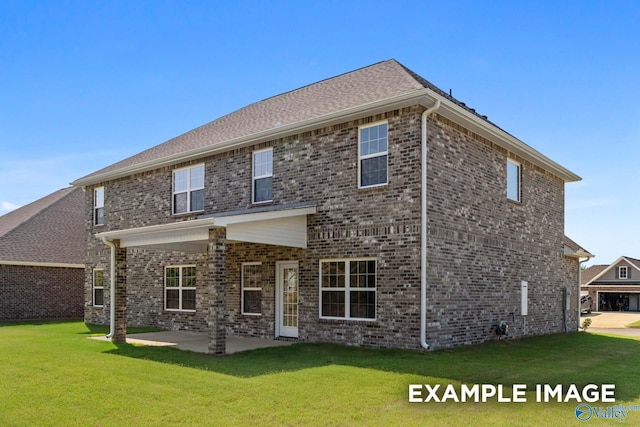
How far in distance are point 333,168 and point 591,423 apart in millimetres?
8656

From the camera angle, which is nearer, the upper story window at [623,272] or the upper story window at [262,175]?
the upper story window at [262,175]

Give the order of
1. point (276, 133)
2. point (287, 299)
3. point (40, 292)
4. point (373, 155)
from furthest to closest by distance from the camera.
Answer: point (40, 292), point (287, 299), point (276, 133), point (373, 155)

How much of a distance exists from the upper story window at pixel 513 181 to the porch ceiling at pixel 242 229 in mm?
6411

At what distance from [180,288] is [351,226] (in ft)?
24.4

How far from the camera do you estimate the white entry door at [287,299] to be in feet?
49.3

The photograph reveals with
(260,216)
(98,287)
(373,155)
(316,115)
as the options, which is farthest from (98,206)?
(373,155)

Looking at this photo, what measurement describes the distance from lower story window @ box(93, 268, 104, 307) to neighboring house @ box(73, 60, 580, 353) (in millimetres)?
2635

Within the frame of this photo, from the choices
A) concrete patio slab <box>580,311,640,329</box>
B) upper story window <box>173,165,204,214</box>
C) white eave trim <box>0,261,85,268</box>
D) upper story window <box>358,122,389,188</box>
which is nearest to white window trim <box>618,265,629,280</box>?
concrete patio slab <box>580,311,640,329</box>

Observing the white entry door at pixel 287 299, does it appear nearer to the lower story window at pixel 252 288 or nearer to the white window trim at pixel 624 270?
the lower story window at pixel 252 288

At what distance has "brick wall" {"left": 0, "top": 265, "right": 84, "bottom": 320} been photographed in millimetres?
23875

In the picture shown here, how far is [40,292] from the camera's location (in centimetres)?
2473

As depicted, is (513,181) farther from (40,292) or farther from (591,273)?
(591,273)

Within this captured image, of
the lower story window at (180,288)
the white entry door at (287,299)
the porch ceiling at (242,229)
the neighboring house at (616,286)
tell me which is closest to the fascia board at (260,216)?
the porch ceiling at (242,229)

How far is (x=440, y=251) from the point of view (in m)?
13.1
